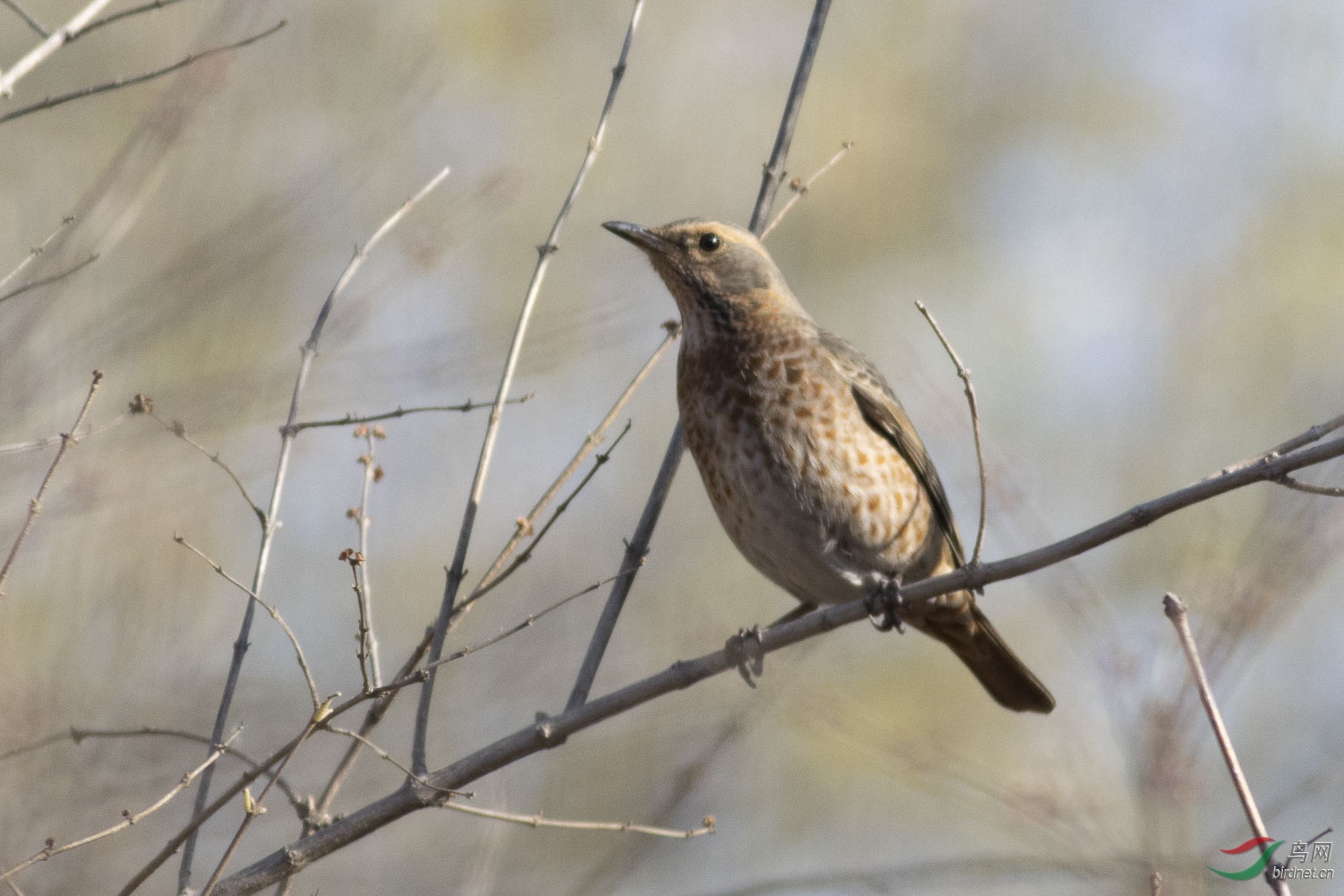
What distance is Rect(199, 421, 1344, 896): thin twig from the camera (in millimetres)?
3699

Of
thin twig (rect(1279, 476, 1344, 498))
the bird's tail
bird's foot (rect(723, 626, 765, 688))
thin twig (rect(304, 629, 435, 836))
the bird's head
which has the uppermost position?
the bird's head

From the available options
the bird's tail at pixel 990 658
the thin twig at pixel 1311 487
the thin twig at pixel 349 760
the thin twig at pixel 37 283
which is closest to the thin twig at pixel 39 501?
the thin twig at pixel 37 283

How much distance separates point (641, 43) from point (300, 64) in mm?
4185

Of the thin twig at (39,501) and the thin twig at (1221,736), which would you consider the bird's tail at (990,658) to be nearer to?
the thin twig at (1221,736)

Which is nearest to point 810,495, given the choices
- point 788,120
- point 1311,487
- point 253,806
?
point 788,120

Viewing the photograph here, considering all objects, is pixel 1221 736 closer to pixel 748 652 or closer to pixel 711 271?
pixel 748 652

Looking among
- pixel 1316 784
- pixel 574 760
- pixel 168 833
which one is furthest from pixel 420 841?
pixel 1316 784

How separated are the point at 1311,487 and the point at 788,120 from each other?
7.80 feet

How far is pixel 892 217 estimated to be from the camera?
1362 centimetres

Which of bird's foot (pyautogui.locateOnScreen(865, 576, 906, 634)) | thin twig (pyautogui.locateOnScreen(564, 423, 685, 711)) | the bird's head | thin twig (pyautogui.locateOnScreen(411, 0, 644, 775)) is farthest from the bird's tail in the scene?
thin twig (pyautogui.locateOnScreen(411, 0, 644, 775))

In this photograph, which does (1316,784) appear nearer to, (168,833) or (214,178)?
(168,833)

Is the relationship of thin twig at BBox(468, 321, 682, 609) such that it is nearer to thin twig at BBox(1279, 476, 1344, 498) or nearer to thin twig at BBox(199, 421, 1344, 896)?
thin twig at BBox(199, 421, 1344, 896)

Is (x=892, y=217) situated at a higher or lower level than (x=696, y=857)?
higher

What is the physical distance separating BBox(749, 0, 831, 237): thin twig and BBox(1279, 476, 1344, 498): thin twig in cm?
217
